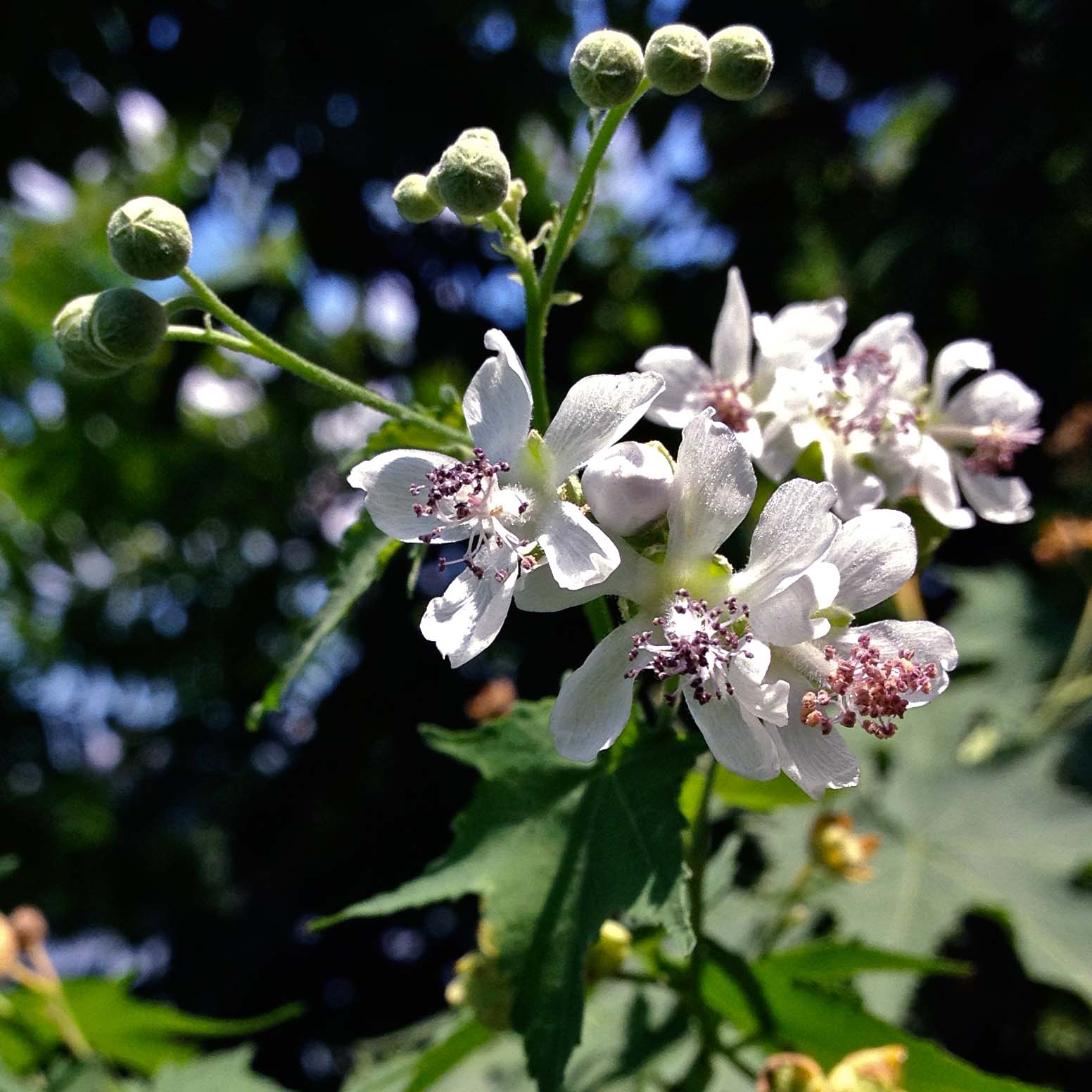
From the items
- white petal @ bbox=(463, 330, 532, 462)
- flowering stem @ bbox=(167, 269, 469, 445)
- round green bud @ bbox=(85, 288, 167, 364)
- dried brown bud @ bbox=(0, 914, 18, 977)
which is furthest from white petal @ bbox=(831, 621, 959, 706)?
dried brown bud @ bbox=(0, 914, 18, 977)

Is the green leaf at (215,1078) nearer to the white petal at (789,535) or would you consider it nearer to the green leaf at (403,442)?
the green leaf at (403,442)

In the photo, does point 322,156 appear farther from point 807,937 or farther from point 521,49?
point 807,937

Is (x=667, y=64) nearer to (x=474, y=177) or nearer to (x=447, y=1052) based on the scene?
(x=474, y=177)

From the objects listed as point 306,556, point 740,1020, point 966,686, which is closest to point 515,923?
Result: point 740,1020

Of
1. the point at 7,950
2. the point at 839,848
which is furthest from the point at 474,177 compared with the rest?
the point at 7,950

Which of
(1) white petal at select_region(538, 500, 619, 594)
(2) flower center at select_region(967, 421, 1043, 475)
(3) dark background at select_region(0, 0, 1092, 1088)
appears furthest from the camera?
(3) dark background at select_region(0, 0, 1092, 1088)

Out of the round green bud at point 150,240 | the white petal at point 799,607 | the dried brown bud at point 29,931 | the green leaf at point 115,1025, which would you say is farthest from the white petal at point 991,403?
the dried brown bud at point 29,931

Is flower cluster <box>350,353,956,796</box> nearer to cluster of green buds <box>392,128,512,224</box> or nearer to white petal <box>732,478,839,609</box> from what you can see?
white petal <box>732,478,839,609</box>
